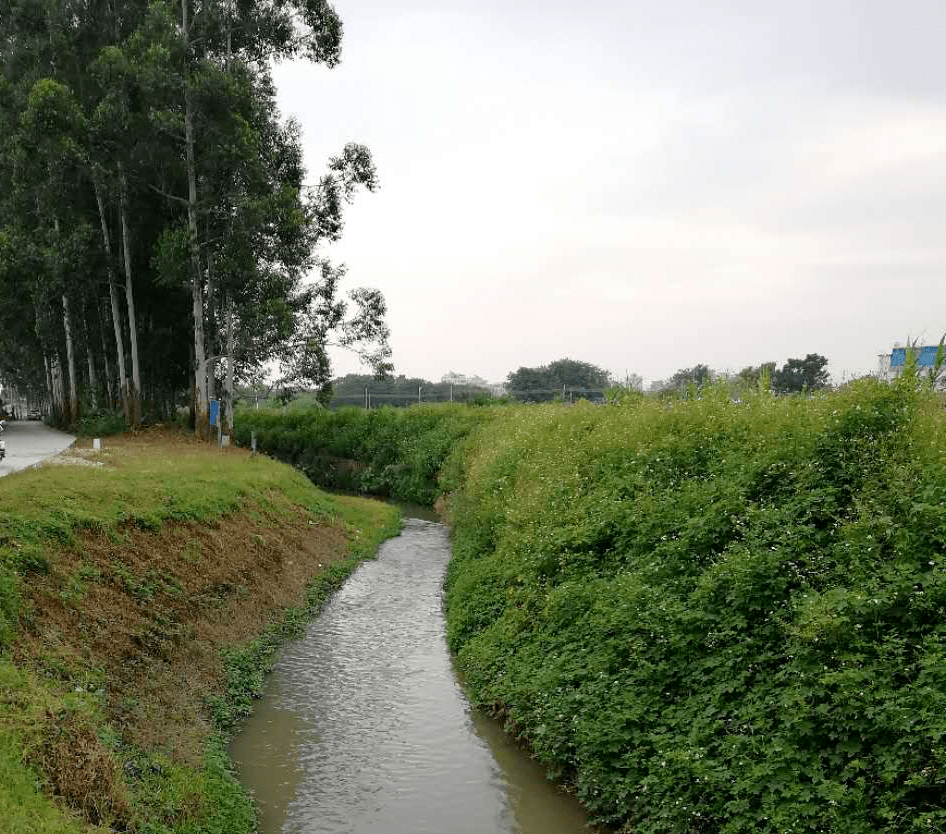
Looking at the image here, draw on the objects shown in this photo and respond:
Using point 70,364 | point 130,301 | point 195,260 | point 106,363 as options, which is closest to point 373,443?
point 106,363

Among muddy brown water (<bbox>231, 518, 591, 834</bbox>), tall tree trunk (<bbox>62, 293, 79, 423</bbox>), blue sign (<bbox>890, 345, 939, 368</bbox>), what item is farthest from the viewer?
tall tree trunk (<bbox>62, 293, 79, 423</bbox>)

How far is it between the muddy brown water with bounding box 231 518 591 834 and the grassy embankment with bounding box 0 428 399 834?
Answer: 1.95ft

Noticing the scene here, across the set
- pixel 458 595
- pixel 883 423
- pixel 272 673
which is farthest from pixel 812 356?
pixel 272 673

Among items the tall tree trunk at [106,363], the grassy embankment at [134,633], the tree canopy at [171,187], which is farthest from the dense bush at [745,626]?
the tall tree trunk at [106,363]

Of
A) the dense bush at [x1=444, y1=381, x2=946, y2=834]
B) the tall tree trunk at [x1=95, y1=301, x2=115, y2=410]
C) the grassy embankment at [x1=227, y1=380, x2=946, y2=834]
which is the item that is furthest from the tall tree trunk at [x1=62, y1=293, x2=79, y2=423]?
the dense bush at [x1=444, y1=381, x2=946, y2=834]

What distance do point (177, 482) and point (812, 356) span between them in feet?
Result: 86.7

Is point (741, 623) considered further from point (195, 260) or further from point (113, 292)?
point (113, 292)

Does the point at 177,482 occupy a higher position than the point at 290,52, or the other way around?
the point at 290,52

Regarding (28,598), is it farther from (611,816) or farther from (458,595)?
(458,595)

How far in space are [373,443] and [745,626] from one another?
1352 inches

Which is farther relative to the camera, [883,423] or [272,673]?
[272,673]

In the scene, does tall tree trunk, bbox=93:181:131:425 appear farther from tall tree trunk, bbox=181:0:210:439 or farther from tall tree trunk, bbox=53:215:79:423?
tall tree trunk, bbox=181:0:210:439

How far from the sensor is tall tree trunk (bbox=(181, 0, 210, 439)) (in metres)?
26.3

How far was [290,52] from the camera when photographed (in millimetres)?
29797
